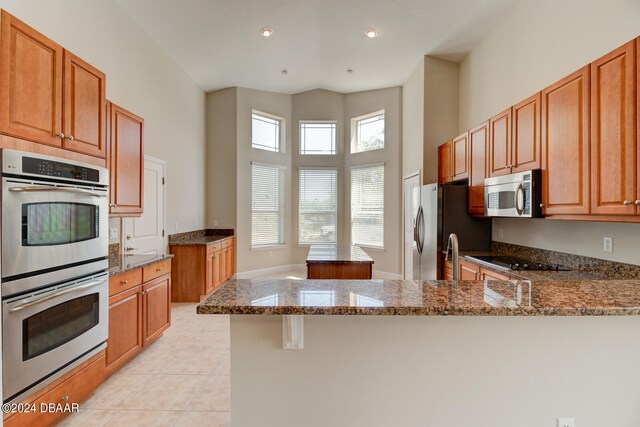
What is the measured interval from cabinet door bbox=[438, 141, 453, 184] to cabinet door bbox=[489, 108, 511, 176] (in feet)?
3.24

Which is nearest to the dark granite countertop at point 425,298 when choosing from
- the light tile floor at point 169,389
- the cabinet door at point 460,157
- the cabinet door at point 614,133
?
the cabinet door at point 614,133

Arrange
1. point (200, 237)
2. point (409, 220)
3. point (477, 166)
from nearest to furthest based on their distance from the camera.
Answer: point (477, 166), point (409, 220), point (200, 237)

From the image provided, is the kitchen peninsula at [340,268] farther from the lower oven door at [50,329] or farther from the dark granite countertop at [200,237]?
the dark granite countertop at [200,237]

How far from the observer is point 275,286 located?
4.90 feet

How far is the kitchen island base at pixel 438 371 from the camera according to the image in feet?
4.35

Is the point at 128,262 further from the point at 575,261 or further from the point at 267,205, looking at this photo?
the point at 575,261

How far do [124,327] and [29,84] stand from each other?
73.7 inches

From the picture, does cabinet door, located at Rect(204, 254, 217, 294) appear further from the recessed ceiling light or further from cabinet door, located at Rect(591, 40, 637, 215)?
cabinet door, located at Rect(591, 40, 637, 215)

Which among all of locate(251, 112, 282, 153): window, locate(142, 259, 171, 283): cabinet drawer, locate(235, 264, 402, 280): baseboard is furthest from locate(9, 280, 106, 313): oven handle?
locate(251, 112, 282, 153): window

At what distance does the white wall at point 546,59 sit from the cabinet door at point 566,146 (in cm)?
43

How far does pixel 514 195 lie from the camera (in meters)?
2.88

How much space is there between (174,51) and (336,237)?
438cm

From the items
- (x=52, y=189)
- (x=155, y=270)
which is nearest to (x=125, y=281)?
(x=155, y=270)

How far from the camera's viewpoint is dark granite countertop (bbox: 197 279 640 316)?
117cm
